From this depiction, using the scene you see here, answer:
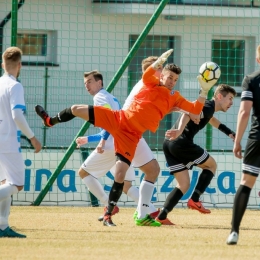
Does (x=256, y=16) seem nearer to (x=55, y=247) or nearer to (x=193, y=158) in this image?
(x=193, y=158)

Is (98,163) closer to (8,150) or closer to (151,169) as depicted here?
(151,169)

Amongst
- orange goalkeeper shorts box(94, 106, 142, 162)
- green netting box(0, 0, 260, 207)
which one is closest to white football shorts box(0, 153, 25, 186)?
orange goalkeeper shorts box(94, 106, 142, 162)

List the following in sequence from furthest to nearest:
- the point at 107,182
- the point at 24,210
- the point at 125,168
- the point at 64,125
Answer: the point at 64,125
the point at 107,182
the point at 24,210
the point at 125,168

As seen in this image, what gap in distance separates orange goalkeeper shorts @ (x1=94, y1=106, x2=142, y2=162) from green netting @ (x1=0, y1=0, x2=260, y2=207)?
402 cm

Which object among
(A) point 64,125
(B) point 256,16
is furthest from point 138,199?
(B) point 256,16

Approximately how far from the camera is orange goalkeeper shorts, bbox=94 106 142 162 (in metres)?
10.4

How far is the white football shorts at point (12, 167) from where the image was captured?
30.6 ft

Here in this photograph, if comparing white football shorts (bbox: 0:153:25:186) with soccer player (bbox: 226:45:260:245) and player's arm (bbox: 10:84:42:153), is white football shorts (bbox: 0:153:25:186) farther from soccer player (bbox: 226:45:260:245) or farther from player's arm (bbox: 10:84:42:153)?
soccer player (bbox: 226:45:260:245)

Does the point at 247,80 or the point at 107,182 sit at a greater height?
the point at 247,80

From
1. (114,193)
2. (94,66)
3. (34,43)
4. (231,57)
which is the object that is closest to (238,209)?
(114,193)

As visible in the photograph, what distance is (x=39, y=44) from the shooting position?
19297mm

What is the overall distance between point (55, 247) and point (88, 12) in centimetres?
1275

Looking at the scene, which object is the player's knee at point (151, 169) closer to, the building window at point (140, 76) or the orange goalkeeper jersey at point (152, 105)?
the orange goalkeeper jersey at point (152, 105)

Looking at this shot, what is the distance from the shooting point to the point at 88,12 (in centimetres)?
2066
